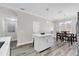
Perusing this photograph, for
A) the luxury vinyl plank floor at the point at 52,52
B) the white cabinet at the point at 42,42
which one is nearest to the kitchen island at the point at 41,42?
the white cabinet at the point at 42,42

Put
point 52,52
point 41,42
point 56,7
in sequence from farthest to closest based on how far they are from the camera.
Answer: point 41,42 → point 56,7 → point 52,52

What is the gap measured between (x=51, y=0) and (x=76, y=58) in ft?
4.74

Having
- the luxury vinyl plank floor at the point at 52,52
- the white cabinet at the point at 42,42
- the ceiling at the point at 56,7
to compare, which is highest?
the ceiling at the point at 56,7

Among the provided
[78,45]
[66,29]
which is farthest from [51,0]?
[78,45]

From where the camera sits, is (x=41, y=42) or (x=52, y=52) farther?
(x=41, y=42)

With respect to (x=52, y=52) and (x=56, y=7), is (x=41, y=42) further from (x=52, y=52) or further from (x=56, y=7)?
(x=56, y=7)

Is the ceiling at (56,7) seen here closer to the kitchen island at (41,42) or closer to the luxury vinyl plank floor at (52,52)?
the kitchen island at (41,42)

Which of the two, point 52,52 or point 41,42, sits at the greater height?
point 41,42

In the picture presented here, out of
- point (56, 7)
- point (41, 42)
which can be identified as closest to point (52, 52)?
point (41, 42)

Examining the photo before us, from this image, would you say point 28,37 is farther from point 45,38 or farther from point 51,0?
point 51,0

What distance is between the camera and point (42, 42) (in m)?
2.98

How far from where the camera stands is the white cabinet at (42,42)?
2.86 meters

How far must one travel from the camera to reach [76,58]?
144 centimetres

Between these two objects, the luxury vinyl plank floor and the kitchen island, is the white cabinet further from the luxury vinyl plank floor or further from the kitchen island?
the luxury vinyl plank floor
